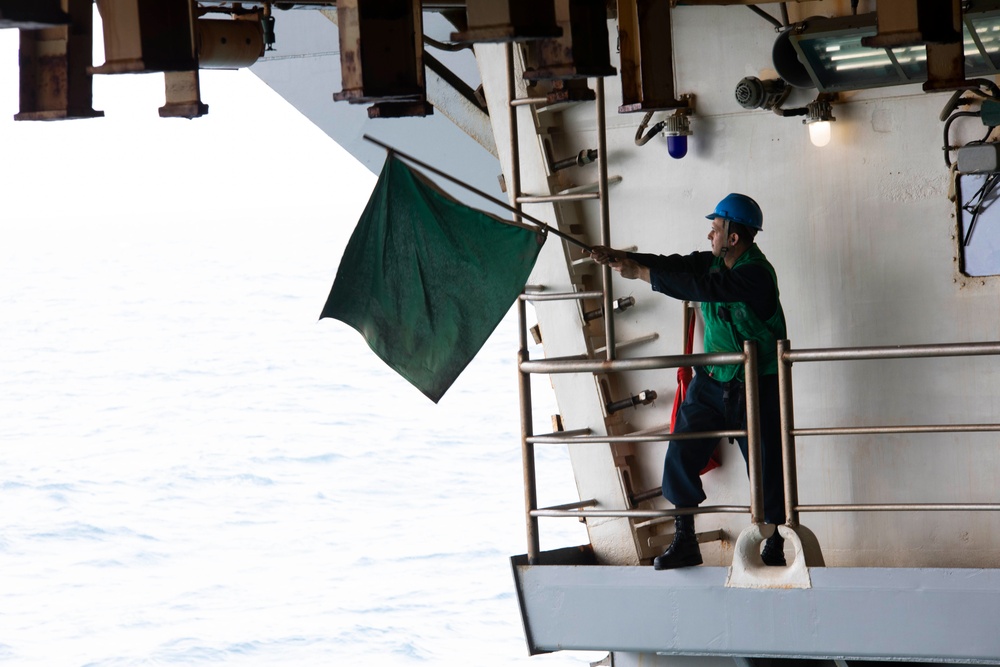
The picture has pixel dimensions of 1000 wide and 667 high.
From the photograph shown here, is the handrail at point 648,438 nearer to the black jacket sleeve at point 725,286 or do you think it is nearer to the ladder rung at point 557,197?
the black jacket sleeve at point 725,286

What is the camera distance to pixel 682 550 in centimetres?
611

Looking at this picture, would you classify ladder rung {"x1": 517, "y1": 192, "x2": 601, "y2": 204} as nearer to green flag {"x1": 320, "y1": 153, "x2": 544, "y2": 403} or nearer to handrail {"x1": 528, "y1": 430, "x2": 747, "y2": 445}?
green flag {"x1": 320, "y1": 153, "x2": 544, "y2": 403}

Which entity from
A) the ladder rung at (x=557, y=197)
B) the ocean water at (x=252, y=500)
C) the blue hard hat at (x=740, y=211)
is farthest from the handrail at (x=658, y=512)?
the ocean water at (x=252, y=500)

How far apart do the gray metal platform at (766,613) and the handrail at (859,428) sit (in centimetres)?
29

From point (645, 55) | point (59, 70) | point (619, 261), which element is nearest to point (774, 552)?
point (619, 261)

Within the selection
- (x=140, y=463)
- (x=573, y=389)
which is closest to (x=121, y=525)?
(x=140, y=463)

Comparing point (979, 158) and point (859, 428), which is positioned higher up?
point (979, 158)

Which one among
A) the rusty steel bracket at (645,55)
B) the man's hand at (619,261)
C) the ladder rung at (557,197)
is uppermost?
the rusty steel bracket at (645,55)

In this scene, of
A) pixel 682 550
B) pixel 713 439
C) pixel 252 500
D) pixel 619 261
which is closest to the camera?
pixel 619 261

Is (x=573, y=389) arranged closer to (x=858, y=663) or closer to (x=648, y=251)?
(x=648, y=251)

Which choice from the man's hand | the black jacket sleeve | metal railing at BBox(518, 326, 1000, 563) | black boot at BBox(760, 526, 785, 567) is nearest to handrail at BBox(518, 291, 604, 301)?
metal railing at BBox(518, 326, 1000, 563)

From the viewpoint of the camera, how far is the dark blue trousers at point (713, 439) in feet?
19.7

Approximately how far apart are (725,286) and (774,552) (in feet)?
4.05

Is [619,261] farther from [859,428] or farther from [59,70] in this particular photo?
[59,70]
